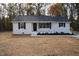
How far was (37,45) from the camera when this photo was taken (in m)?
5.40

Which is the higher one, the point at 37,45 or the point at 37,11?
the point at 37,11

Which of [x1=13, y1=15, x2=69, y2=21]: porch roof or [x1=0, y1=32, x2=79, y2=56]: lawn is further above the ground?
[x1=13, y1=15, x2=69, y2=21]: porch roof

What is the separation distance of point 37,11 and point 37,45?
2.29 ft

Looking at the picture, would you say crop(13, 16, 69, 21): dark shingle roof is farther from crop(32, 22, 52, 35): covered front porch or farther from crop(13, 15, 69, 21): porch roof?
crop(32, 22, 52, 35): covered front porch

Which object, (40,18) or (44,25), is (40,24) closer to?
(44,25)

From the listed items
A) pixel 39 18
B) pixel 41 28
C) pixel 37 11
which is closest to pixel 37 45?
pixel 41 28

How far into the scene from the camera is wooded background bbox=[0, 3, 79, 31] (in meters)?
5.33

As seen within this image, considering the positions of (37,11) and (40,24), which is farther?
(40,24)

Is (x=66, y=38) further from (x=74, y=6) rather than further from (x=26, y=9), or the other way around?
(x=26, y=9)

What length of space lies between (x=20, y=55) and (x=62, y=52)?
83cm

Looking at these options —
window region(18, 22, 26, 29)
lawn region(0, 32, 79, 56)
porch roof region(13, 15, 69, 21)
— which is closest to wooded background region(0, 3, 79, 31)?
porch roof region(13, 15, 69, 21)

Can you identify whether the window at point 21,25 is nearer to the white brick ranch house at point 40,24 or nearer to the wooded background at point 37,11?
the white brick ranch house at point 40,24

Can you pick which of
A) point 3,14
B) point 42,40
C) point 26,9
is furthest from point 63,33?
point 3,14

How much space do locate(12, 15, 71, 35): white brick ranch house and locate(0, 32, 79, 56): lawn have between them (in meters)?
0.15
